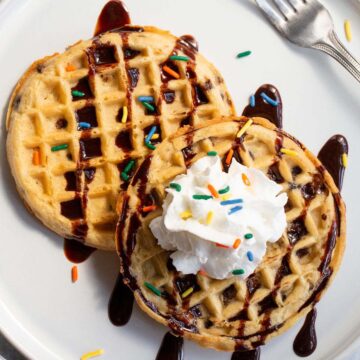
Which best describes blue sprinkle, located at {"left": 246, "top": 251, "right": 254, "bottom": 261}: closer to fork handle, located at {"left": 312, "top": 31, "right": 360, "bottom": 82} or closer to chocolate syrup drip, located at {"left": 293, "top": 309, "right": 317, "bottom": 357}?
chocolate syrup drip, located at {"left": 293, "top": 309, "right": 317, "bottom": 357}

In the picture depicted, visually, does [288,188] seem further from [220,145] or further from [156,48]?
[156,48]

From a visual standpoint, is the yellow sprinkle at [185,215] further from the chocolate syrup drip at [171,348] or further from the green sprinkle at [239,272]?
the chocolate syrup drip at [171,348]

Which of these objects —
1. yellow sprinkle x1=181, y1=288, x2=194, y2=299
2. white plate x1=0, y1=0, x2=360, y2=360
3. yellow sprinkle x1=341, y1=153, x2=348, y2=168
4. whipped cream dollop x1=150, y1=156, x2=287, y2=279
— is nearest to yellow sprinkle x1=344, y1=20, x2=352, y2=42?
white plate x1=0, y1=0, x2=360, y2=360

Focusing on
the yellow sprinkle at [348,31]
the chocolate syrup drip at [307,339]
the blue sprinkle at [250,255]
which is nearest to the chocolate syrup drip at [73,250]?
the blue sprinkle at [250,255]

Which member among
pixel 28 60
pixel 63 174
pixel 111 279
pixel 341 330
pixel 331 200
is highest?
pixel 28 60

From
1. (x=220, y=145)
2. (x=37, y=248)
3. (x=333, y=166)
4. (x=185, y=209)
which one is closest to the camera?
Result: (x=185, y=209)

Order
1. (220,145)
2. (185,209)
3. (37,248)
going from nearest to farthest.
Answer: (185,209), (220,145), (37,248)

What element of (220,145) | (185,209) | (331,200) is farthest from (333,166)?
(185,209)

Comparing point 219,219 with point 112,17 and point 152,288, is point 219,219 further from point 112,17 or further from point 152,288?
point 112,17
